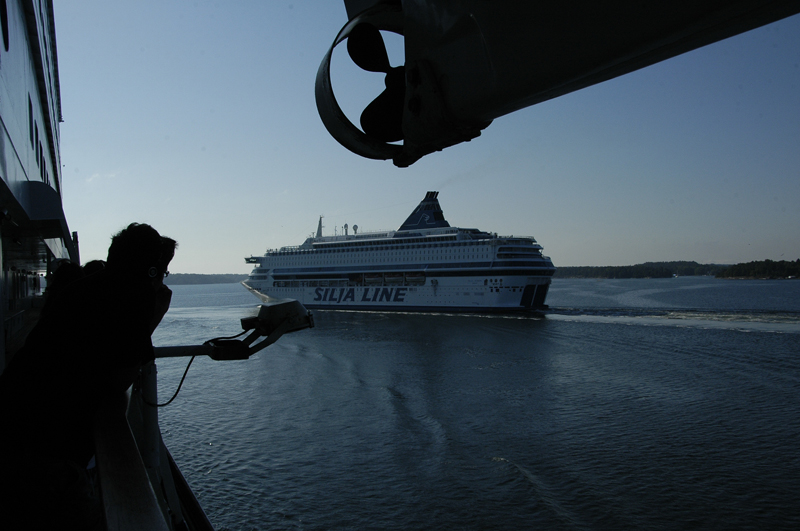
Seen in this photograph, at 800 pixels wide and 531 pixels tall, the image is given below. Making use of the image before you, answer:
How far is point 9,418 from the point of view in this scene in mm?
1320

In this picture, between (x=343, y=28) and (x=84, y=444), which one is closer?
(x=84, y=444)

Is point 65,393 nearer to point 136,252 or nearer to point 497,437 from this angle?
point 136,252

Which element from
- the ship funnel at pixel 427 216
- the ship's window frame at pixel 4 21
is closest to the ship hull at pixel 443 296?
the ship funnel at pixel 427 216

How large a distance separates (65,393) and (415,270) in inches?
1400

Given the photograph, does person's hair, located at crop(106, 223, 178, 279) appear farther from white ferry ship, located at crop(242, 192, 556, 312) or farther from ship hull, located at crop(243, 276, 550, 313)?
white ferry ship, located at crop(242, 192, 556, 312)

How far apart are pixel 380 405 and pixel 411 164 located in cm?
1076

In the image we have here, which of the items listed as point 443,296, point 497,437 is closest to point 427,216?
point 443,296

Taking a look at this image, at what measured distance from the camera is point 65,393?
4.48ft

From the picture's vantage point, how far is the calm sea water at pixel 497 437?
6.92 m

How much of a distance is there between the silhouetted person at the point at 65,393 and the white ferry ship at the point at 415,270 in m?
31.8

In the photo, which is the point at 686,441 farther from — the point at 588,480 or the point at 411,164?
the point at 411,164

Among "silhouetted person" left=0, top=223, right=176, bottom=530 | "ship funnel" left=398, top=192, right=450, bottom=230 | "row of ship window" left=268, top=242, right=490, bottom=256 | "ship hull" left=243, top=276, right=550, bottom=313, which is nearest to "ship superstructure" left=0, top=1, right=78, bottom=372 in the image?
"silhouetted person" left=0, top=223, right=176, bottom=530

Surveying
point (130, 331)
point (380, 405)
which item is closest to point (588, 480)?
point (380, 405)

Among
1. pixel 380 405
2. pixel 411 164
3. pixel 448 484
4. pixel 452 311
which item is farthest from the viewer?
pixel 452 311
